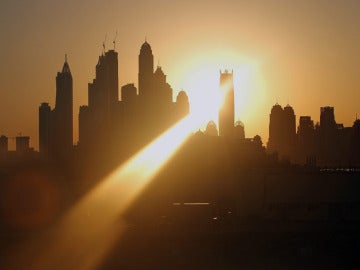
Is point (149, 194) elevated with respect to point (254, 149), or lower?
lower

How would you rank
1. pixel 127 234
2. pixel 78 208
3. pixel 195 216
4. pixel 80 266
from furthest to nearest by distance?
pixel 78 208, pixel 195 216, pixel 127 234, pixel 80 266

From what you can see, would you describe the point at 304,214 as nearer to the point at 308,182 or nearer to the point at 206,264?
the point at 308,182

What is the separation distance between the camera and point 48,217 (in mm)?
72562

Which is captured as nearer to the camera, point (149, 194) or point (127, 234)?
point (127, 234)

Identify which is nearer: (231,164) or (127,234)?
(127,234)

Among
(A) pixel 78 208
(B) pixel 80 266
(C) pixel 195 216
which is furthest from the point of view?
(A) pixel 78 208

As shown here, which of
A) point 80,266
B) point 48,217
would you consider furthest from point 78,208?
point 80,266

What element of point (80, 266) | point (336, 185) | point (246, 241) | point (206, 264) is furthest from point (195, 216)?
point (336, 185)

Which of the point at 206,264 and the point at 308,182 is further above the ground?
the point at 308,182

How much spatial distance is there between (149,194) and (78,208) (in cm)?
1726

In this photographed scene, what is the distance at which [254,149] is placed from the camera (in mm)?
178750

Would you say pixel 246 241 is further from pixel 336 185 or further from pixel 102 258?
pixel 336 185

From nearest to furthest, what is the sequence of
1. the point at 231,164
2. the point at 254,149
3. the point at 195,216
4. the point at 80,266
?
the point at 80,266, the point at 195,216, the point at 231,164, the point at 254,149

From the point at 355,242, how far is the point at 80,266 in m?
26.9
